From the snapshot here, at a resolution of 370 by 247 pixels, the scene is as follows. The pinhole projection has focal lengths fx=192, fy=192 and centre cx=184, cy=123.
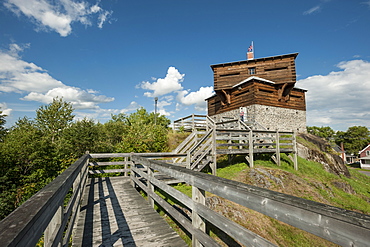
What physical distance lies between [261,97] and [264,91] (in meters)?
1.11

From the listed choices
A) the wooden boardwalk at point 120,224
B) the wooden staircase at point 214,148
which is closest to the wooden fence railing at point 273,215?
the wooden boardwalk at point 120,224

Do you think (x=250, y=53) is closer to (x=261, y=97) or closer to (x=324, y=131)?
(x=261, y=97)

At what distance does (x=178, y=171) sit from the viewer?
3.18 metres

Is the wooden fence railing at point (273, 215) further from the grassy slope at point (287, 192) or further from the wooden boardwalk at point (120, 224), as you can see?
the grassy slope at point (287, 192)

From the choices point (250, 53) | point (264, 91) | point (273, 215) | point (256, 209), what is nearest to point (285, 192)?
point (256, 209)

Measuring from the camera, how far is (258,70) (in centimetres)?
2305

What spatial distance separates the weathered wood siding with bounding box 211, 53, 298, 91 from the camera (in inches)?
851

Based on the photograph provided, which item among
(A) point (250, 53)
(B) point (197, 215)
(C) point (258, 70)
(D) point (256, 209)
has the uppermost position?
(A) point (250, 53)

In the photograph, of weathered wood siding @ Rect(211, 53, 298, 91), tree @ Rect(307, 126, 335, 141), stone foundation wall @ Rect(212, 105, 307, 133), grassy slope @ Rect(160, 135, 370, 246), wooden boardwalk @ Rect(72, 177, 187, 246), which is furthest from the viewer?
tree @ Rect(307, 126, 335, 141)

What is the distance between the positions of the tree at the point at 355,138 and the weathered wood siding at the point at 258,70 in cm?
5717

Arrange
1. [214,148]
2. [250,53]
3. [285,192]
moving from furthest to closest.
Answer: [250,53] → [214,148] → [285,192]

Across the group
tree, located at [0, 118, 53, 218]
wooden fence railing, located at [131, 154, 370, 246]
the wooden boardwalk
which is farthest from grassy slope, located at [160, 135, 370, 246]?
tree, located at [0, 118, 53, 218]

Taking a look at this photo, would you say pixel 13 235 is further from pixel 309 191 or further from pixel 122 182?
pixel 309 191

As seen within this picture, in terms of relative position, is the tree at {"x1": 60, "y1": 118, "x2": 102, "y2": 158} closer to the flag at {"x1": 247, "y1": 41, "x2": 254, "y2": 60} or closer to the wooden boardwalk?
the wooden boardwalk
